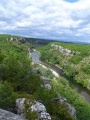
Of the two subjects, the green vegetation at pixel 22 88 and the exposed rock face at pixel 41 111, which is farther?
the green vegetation at pixel 22 88

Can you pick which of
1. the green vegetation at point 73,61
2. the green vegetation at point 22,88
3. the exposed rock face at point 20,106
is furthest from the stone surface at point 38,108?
the green vegetation at point 73,61

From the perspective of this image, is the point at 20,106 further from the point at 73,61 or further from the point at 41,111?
the point at 73,61

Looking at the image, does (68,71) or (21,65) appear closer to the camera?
(21,65)

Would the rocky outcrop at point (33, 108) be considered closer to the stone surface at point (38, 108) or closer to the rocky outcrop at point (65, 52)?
the stone surface at point (38, 108)

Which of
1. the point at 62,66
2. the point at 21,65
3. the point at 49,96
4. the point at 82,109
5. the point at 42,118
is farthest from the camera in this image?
the point at 62,66

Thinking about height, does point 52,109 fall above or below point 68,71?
above

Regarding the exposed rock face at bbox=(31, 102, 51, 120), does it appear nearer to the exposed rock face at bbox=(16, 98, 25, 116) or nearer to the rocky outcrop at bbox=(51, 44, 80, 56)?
the exposed rock face at bbox=(16, 98, 25, 116)

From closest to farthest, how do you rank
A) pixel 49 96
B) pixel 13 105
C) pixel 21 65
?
1. pixel 13 105
2. pixel 49 96
3. pixel 21 65

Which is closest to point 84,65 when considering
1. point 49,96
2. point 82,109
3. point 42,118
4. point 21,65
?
point 82,109

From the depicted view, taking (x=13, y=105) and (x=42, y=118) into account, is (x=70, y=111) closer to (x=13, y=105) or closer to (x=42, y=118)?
(x=13, y=105)
